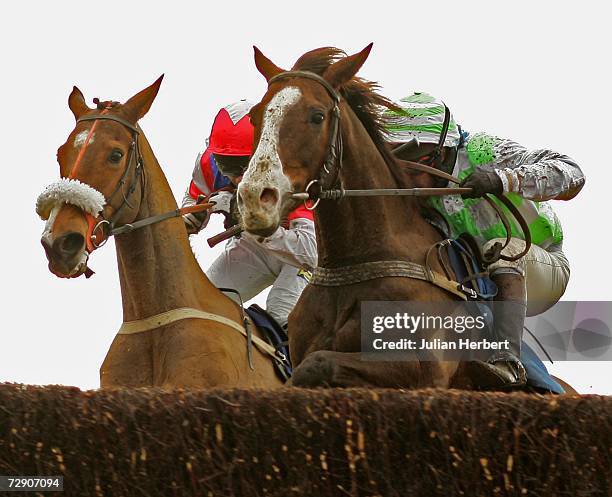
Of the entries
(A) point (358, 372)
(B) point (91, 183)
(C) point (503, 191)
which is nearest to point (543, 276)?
(C) point (503, 191)

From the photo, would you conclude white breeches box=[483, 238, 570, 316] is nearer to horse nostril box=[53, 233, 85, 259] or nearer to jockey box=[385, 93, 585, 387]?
jockey box=[385, 93, 585, 387]

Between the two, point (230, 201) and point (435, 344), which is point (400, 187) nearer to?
point (435, 344)

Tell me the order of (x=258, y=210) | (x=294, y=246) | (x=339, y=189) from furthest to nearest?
(x=294, y=246), (x=339, y=189), (x=258, y=210)

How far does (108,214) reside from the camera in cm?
685

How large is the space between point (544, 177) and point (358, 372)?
1445mm

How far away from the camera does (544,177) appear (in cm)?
615

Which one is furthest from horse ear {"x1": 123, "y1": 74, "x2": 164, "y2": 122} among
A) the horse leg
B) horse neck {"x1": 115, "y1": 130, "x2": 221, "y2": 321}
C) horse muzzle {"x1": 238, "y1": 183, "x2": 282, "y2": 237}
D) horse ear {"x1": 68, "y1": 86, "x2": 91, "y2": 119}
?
the horse leg

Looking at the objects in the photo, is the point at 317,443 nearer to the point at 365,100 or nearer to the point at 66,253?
the point at 365,100

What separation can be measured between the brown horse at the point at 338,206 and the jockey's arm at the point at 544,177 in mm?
485

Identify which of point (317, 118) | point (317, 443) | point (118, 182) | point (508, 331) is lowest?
point (317, 443)

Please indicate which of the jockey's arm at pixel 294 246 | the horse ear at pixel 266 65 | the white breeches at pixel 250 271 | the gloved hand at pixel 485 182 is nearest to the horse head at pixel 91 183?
the jockey's arm at pixel 294 246

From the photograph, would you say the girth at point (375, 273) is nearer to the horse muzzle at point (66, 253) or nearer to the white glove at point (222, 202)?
the horse muzzle at point (66, 253)

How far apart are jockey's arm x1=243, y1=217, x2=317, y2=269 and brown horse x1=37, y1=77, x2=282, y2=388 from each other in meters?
0.45

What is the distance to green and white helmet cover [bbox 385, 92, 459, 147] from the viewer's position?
21.2ft
